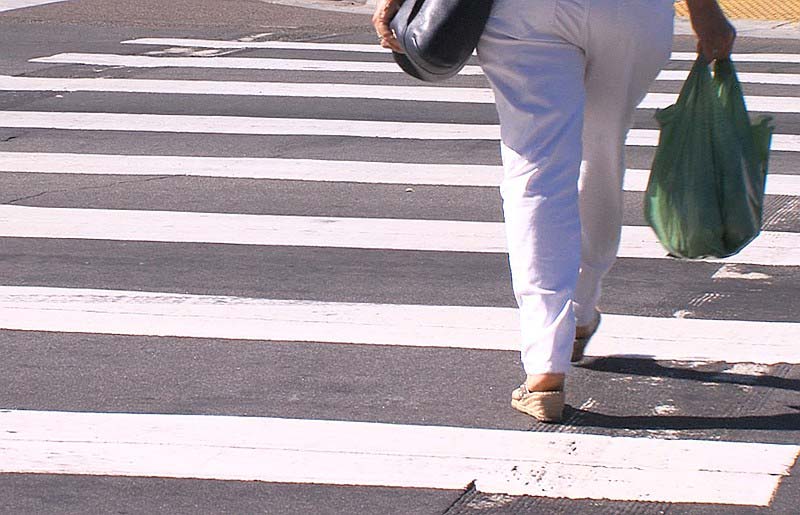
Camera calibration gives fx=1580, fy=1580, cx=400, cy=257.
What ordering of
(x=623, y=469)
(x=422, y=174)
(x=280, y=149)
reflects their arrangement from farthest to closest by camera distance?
(x=280, y=149), (x=422, y=174), (x=623, y=469)

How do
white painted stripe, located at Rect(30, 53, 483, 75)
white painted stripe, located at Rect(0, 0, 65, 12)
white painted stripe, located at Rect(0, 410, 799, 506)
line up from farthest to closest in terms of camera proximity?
white painted stripe, located at Rect(0, 0, 65, 12), white painted stripe, located at Rect(30, 53, 483, 75), white painted stripe, located at Rect(0, 410, 799, 506)

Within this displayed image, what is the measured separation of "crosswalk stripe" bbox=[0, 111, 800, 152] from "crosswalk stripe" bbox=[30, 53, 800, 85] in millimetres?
1917

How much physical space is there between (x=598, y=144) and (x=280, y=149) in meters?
3.91

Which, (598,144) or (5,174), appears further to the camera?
(5,174)

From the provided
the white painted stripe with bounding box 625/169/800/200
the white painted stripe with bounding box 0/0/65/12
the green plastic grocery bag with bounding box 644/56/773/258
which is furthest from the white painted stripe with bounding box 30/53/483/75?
the green plastic grocery bag with bounding box 644/56/773/258

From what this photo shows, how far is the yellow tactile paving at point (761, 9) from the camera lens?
13.3 metres

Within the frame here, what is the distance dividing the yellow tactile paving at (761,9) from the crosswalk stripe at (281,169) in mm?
6232

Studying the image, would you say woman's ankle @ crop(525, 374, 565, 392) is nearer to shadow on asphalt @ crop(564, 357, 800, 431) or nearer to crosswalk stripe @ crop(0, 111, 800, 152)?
shadow on asphalt @ crop(564, 357, 800, 431)

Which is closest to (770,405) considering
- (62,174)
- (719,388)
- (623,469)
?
Answer: (719,388)

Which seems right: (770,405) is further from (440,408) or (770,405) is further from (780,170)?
(780,170)

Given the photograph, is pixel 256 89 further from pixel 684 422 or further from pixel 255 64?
pixel 684 422

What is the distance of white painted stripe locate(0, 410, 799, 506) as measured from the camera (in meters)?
3.70

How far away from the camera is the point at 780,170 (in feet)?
24.4

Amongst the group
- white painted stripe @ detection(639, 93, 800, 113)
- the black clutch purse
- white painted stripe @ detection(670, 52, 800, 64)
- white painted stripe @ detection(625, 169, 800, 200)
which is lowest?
white painted stripe @ detection(670, 52, 800, 64)
